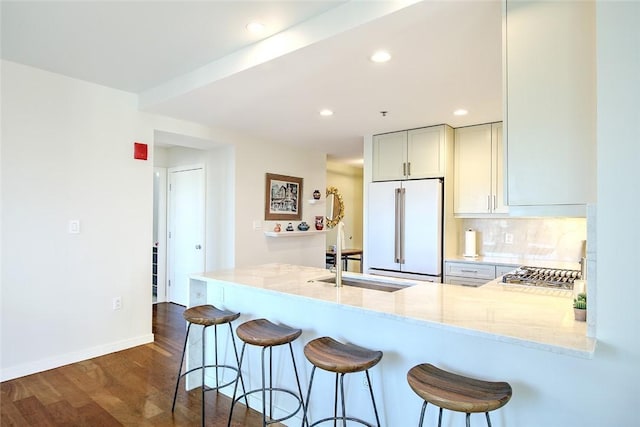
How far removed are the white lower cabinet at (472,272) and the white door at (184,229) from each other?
312cm

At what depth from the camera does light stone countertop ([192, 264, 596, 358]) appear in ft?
4.51

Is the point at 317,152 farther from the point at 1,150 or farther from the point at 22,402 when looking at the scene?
the point at 22,402

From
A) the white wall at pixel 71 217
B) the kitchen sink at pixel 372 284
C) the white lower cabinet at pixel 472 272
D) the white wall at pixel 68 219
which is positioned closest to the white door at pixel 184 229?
the white wall at pixel 71 217

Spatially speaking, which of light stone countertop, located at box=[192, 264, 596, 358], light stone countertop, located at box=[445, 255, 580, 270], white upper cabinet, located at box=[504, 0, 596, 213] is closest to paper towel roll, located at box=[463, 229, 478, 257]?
light stone countertop, located at box=[445, 255, 580, 270]

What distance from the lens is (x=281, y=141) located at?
5.01 metres

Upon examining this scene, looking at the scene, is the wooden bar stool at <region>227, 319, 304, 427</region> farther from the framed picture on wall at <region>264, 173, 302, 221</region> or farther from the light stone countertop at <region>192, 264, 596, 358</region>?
the framed picture on wall at <region>264, 173, 302, 221</region>

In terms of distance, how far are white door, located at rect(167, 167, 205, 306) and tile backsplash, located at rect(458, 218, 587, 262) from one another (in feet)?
11.1

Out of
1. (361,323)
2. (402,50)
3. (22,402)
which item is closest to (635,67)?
(402,50)

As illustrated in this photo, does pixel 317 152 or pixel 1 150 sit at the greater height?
pixel 317 152

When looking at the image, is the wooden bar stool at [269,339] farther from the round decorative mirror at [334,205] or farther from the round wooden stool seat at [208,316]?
the round decorative mirror at [334,205]

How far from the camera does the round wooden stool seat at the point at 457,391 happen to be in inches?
51.4

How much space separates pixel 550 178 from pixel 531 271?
6.23 ft

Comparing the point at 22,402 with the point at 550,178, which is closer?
the point at 550,178

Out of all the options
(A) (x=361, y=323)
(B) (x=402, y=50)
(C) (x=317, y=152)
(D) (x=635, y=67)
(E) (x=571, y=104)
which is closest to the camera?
(D) (x=635, y=67)
